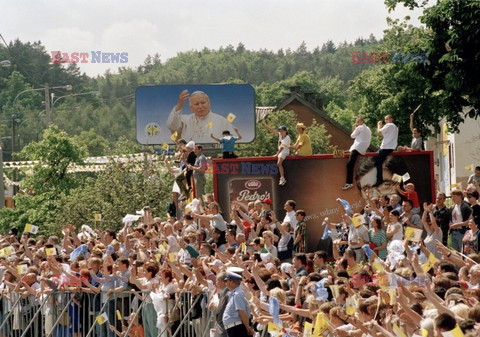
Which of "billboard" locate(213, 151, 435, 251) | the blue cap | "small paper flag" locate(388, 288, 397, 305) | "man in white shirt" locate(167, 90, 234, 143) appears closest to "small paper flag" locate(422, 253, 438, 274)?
"small paper flag" locate(388, 288, 397, 305)

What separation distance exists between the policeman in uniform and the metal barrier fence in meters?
1.69

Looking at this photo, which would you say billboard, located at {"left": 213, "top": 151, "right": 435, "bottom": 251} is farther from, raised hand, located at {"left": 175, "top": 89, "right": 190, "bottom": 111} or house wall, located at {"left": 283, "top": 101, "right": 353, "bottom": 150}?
house wall, located at {"left": 283, "top": 101, "right": 353, "bottom": 150}

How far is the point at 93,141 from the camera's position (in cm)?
13925

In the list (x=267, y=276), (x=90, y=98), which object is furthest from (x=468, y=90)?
(x=90, y=98)

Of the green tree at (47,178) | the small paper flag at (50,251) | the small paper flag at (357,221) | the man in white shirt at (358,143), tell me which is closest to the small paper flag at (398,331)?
the small paper flag at (357,221)

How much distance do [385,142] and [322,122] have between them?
175ft

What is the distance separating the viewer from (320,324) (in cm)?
1216

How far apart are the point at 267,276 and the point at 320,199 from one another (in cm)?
1120

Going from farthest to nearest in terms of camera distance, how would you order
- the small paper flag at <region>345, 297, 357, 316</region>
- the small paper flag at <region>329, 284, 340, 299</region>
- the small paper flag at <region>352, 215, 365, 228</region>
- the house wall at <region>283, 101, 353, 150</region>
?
the house wall at <region>283, 101, 353, 150</region>
the small paper flag at <region>352, 215, 365, 228</region>
the small paper flag at <region>329, 284, 340, 299</region>
the small paper flag at <region>345, 297, 357, 316</region>

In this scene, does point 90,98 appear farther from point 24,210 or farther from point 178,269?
point 178,269

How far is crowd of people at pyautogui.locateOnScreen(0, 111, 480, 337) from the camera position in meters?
12.2

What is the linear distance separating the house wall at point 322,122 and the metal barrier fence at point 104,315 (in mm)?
57138

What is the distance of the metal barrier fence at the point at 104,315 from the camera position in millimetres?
17297

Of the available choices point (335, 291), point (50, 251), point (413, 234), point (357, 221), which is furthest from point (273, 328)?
point (50, 251)
